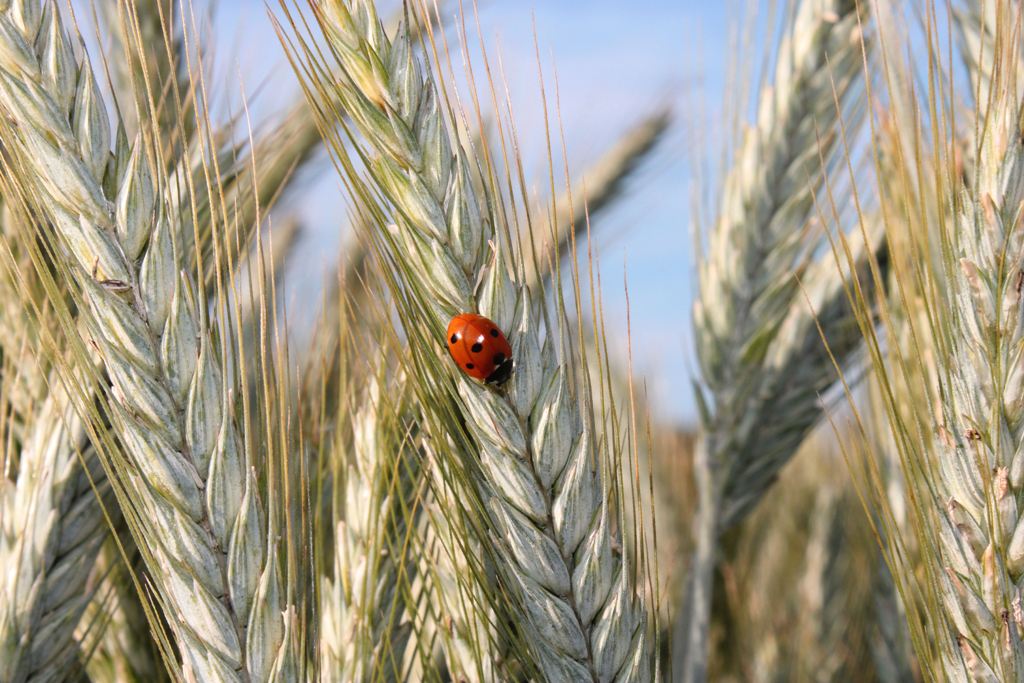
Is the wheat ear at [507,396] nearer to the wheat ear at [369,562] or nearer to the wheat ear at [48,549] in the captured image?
the wheat ear at [369,562]

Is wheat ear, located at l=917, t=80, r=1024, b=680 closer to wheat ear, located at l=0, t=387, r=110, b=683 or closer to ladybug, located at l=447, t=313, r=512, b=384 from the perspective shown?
ladybug, located at l=447, t=313, r=512, b=384

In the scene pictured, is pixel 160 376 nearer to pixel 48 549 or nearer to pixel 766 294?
pixel 48 549

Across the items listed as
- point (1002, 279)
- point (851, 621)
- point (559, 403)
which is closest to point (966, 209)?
point (1002, 279)

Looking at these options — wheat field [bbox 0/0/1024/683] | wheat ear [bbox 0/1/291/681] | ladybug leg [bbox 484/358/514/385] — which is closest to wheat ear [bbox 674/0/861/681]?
wheat field [bbox 0/0/1024/683]

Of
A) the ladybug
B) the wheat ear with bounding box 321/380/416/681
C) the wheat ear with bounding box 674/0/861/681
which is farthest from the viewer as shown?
the wheat ear with bounding box 674/0/861/681

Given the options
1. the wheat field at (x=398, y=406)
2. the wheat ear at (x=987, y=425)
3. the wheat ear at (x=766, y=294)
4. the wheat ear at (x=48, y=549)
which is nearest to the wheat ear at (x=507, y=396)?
the wheat field at (x=398, y=406)

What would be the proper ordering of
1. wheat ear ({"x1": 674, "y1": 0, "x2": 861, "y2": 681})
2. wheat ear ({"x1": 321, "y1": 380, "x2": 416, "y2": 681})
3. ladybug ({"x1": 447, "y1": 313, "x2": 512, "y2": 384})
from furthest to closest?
1. wheat ear ({"x1": 674, "y1": 0, "x2": 861, "y2": 681})
2. wheat ear ({"x1": 321, "y1": 380, "x2": 416, "y2": 681})
3. ladybug ({"x1": 447, "y1": 313, "x2": 512, "y2": 384})

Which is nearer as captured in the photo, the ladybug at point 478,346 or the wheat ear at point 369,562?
the ladybug at point 478,346

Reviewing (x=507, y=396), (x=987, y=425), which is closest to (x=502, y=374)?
(x=507, y=396)
